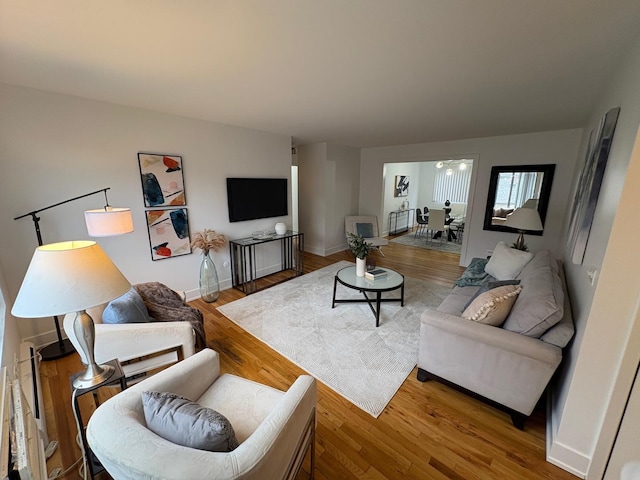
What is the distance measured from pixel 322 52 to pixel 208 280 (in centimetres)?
297

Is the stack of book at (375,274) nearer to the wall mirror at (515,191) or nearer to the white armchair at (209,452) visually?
the white armchair at (209,452)

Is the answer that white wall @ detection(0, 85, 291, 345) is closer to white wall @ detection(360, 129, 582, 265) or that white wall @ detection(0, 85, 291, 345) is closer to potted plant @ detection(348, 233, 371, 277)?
potted plant @ detection(348, 233, 371, 277)

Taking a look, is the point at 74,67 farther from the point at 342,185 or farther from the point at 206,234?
the point at 342,185

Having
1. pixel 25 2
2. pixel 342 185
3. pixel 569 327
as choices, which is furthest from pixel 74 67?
pixel 342 185

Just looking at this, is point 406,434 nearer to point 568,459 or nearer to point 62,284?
point 568,459

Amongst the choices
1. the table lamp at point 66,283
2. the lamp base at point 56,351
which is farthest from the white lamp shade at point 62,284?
the lamp base at point 56,351

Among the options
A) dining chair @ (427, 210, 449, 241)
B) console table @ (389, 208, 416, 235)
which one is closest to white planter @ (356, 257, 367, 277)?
dining chair @ (427, 210, 449, 241)

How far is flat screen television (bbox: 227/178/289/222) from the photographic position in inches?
149

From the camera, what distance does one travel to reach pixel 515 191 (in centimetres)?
433

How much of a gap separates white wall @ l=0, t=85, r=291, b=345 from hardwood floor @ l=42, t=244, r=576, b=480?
3.72 ft

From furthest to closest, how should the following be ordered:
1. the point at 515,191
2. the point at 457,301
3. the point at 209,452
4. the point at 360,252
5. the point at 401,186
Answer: the point at 401,186 < the point at 515,191 < the point at 360,252 < the point at 457,301 < the point at 209,452

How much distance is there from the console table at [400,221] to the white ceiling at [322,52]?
202 inches

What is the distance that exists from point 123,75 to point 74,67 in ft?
0.93

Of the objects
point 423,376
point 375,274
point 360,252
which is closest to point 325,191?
point 360,252
